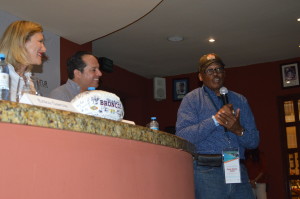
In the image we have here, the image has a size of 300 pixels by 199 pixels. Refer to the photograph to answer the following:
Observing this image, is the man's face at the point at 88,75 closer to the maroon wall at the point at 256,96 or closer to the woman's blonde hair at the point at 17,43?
the woman's blonde hair at the point at 17,43

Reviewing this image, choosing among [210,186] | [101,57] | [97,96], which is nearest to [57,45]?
[101,57]

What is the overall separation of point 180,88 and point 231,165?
21.6 feet

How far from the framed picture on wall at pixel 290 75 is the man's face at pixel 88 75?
547 cm

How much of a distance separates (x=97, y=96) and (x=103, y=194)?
0.32m

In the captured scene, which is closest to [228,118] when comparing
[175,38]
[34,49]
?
[34,49]

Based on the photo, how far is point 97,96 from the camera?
1.28 meters

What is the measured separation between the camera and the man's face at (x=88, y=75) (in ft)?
9.95

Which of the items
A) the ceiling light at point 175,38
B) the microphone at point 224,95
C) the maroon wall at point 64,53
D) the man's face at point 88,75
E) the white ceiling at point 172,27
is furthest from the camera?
the ceiling light at point 175,38

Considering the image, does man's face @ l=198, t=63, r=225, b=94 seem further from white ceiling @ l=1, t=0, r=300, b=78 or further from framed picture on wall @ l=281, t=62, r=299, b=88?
framed picture on wall @ l=281, t=62, r=299, b=88

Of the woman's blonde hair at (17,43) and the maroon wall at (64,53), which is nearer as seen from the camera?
the woman's blonde hair at (17,43)

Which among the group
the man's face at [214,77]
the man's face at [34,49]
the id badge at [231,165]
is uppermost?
the man's face at [34,49]

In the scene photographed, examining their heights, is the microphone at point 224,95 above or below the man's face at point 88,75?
below

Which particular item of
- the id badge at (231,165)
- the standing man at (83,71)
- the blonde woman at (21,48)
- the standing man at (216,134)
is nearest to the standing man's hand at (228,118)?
the standing man at (216,134)

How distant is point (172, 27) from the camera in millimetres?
6062
